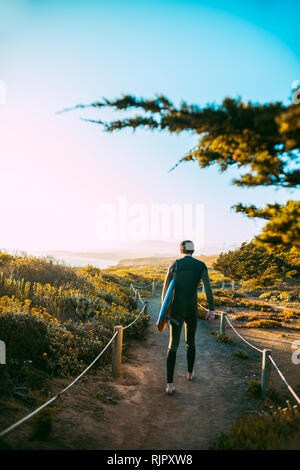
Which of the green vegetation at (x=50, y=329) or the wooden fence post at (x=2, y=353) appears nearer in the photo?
the wooden fence post at (x=2, y=353)

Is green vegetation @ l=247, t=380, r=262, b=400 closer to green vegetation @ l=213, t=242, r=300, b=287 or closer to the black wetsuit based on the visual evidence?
the black wetsuit

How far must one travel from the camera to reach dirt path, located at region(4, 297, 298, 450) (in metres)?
3.65

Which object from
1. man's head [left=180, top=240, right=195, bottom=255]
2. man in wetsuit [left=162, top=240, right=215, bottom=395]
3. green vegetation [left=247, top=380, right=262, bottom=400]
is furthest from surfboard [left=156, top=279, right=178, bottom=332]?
green vegetation [left=247, top=380, right=262, bottom=400]

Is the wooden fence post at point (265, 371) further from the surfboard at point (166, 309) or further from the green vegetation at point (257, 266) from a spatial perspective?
the green vegetation at point (257, 266)

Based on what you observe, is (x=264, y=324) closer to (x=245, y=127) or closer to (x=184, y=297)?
(x=184, y=297)

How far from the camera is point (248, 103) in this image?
320 cm

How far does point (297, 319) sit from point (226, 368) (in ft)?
27.0

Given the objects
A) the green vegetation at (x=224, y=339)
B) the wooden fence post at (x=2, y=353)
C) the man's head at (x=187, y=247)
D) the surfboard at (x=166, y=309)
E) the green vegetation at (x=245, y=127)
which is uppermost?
the green vegetation at (x=245, y=127)

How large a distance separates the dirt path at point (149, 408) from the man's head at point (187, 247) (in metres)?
2.80

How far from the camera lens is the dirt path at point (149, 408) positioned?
12.0ft

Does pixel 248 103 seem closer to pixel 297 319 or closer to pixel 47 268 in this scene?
pixel 47 268

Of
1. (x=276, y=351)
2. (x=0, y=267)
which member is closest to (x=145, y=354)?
(x=276, y=351)

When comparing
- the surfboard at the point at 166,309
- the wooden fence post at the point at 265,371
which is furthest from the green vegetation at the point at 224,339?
the surfboard at the point at 166,309

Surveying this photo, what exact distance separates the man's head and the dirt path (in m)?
2.80
